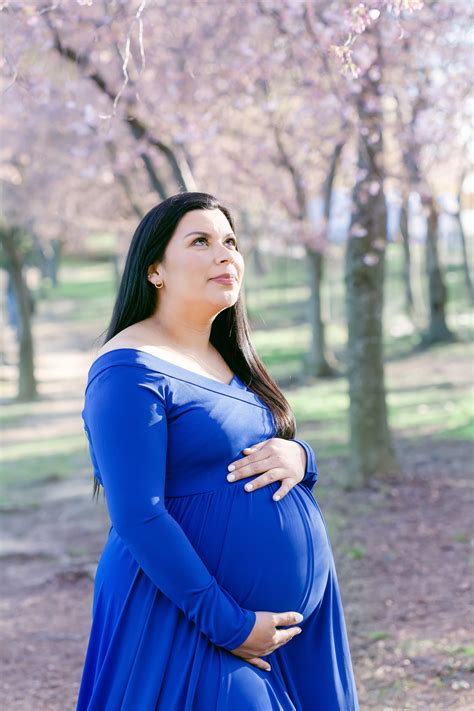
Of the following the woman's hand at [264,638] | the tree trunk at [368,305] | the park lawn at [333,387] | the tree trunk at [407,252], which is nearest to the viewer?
the woman's hand at [264,638]

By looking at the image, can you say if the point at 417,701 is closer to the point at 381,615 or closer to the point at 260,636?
the point at 381,615

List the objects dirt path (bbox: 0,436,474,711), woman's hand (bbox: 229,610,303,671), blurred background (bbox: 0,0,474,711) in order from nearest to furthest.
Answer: woman's hand (bbox: 229,610,303,671) → dirt path (bbox: 0,436,474,711) → blurred background (bbox: 0,0,474,711)

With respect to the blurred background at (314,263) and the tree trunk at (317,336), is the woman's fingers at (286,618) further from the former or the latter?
the tree trunk at (317,336)

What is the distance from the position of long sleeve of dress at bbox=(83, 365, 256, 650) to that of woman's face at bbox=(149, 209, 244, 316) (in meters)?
0.31

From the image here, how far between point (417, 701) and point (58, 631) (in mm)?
2556

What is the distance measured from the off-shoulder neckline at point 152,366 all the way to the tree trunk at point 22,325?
16313mm

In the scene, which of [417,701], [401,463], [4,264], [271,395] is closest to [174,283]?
[271,395]

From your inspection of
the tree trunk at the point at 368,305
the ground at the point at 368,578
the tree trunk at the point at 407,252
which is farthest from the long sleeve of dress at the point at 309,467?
the tree trunk at the point at 407,252

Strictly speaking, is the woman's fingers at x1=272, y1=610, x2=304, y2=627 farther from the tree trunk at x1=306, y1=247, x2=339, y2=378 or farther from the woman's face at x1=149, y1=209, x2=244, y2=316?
the tree trunk at x1=306, y1=247, x2=339, y2=378

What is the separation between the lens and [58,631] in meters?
5.95

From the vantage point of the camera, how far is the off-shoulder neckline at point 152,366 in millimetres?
2283

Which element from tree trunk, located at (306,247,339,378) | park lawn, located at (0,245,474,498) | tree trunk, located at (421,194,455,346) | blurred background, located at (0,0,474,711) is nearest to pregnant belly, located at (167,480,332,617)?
blurred background, located at (0,0,474,711)

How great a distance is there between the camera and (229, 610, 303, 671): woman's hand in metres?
2.29

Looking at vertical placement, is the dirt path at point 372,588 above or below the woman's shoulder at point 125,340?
below
